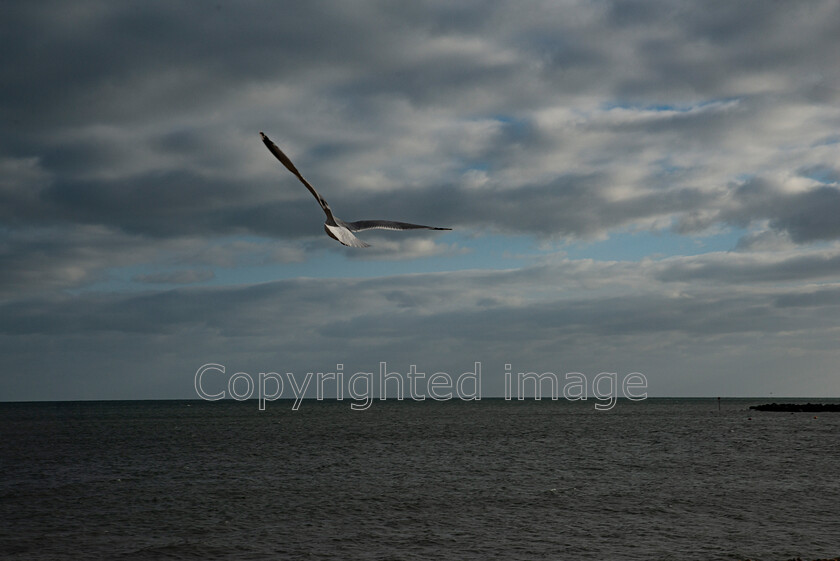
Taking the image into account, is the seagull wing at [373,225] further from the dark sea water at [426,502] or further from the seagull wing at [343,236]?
the dark sea water at [426,502]

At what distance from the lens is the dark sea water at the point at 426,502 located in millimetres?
24625

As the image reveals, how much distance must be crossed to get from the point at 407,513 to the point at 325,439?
45566mm

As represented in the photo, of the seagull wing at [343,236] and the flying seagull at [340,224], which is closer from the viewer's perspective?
the flying seagull at [340,224]

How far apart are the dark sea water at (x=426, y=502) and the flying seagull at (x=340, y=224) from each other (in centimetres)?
1724

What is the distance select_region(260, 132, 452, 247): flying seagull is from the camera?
23.0ft

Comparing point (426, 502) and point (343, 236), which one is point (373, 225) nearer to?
point (343, 236)

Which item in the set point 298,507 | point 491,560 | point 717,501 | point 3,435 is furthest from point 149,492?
point 3,435

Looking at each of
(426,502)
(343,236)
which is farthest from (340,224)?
(426,502)

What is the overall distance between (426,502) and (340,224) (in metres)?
26.7

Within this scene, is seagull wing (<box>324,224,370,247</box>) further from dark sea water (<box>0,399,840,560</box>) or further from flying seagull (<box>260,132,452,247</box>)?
dark sea water (<box>0,399,840,560</box>)

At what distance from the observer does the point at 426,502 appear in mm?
33031

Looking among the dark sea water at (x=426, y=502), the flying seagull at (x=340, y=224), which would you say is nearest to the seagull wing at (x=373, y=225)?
the flying seagull at (x=340, y=224)

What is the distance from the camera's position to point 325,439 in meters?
74.6

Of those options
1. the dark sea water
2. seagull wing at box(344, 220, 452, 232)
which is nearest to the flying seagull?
seagull wing at box(344, 220, 452, 232)
